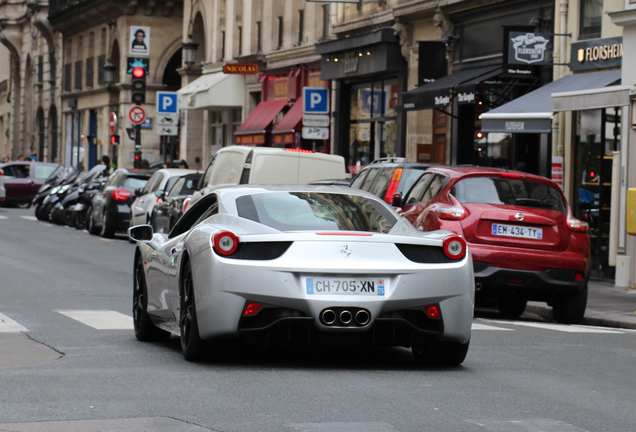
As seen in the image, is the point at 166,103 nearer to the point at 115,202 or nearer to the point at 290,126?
the point at 290,126

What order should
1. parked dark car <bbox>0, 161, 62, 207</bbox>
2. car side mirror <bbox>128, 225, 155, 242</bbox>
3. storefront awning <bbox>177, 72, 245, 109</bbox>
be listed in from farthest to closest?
parked dark car <bbox>0, 161, 62, 207</bbox>, storefront awning <bbox>177, 72, 245, 109</bbox>, car side mirror <bbox>128, 225, 155, 242</bbox>

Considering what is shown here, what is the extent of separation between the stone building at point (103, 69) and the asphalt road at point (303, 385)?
40.4 m

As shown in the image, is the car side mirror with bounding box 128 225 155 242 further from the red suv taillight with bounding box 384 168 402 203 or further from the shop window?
the shop window

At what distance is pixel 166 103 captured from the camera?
123ft

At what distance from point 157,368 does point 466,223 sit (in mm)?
5533

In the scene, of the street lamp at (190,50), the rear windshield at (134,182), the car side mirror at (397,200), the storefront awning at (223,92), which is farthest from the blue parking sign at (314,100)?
the street lamp at (190,50)

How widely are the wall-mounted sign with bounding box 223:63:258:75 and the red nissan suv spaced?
26.4 metres

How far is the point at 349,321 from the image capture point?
25.4 feet

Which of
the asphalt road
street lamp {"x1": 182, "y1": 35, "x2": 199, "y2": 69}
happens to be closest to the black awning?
the asphalt road

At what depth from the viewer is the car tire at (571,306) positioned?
1309cm

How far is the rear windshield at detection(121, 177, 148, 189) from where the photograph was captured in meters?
27.4

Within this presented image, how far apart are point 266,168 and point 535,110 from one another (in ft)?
13.8

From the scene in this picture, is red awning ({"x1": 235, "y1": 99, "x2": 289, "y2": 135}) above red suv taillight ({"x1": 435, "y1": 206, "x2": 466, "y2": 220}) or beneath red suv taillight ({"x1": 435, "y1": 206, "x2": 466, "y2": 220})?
above

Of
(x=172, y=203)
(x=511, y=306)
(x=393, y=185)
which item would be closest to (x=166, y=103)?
(x=172, y=203)
